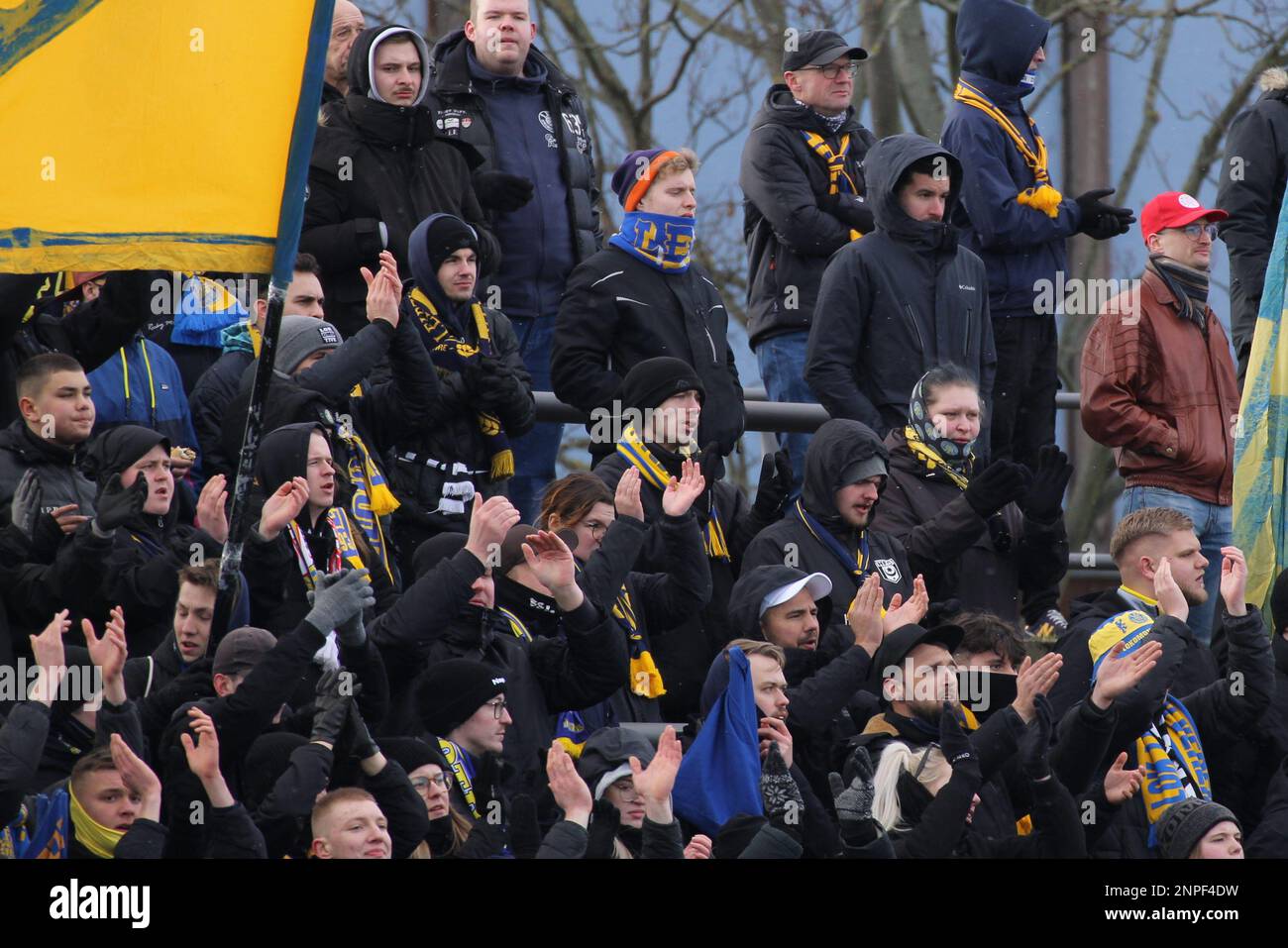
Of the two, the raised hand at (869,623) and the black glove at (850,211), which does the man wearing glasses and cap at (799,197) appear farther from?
the raised hand at (869,623)

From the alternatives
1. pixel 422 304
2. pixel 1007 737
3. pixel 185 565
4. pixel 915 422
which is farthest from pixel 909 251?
pixel 185 565

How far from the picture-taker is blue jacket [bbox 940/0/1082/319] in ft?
34.5

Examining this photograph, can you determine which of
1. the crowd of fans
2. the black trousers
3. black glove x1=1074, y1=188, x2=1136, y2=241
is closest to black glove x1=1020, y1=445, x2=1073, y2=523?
the crowd of fans

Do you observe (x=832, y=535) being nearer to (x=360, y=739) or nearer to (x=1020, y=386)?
(x=1020, y=386)

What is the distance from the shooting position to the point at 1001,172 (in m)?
10.5

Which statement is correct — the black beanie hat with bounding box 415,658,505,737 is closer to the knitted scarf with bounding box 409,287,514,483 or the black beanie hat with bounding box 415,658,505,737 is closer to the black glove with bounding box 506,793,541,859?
the black glove with bounding box 506,793,541,859

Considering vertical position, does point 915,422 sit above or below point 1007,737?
above

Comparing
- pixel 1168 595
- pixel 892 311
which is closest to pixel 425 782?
pixel 1168 595

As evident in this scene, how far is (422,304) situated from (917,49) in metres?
7.39

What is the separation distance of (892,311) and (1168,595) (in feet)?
5.45

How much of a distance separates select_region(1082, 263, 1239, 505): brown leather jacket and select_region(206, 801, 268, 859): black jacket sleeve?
3.99m

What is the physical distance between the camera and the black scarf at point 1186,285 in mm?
10312

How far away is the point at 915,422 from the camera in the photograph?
9.77m
